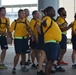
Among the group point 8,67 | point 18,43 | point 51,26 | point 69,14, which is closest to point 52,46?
point 51,26

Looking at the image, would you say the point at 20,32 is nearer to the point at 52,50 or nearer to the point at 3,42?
the point at 3,42

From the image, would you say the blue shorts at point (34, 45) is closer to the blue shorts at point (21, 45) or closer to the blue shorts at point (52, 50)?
the blue shorts at point (21, 45)

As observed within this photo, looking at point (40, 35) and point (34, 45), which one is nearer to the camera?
point (40, 35)

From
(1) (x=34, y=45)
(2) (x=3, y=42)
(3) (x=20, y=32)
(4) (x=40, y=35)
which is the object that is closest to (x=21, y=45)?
(3) (x=20, y=32)

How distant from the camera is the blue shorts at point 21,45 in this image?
7.92 m

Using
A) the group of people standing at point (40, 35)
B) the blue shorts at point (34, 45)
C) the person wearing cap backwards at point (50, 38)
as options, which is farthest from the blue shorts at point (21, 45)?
the person wearing cap backwards at point (50, 38)

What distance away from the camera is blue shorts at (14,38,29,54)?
7.92m

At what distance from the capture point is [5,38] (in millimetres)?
8648

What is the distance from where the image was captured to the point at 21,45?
801 centimetres

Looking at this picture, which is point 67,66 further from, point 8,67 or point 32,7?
point 32,7

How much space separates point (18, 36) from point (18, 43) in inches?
7.5

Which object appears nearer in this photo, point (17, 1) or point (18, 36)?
point (18, 36)

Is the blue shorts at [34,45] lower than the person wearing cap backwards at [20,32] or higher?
lower

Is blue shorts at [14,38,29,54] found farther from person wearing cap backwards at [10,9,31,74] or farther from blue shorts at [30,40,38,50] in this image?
blue shorts at [30,40,38,50]
